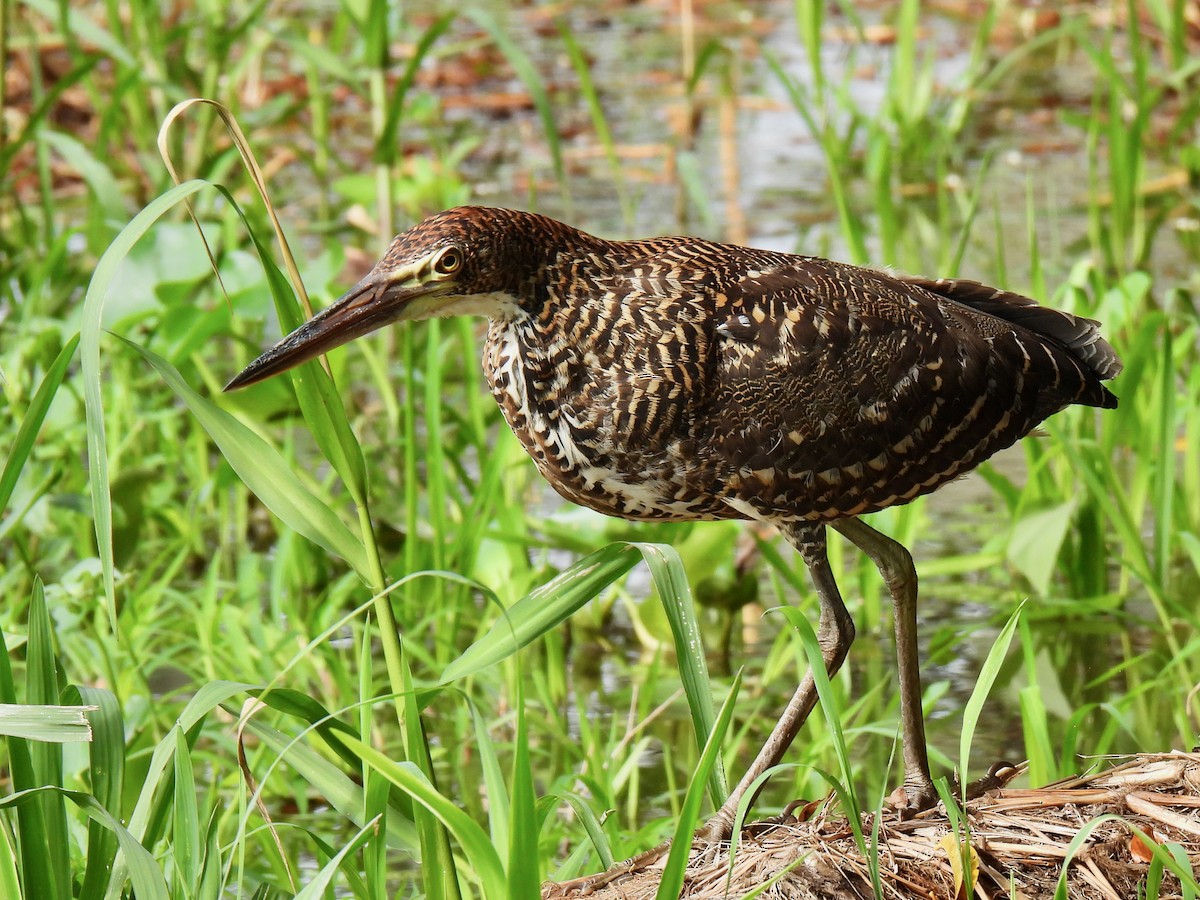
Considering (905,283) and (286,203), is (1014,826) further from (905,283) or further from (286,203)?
(286,203)

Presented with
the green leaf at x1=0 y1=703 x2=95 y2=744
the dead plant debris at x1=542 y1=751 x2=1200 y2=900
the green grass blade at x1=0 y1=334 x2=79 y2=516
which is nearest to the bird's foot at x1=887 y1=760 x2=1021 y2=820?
the dead plant debris at x1=542 y1=751 x2=1200 y2=900

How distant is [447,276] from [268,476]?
62 cm

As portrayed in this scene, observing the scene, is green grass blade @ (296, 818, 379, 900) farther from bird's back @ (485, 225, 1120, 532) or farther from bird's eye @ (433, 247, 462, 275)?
bird's eye @ (433, 247, 462, 275)

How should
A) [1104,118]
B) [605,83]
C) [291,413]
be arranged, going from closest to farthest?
[291,413]
[1104,118]
[605,83]

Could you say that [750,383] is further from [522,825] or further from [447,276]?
[522,825]

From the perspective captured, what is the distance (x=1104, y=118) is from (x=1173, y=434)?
17.4 ft

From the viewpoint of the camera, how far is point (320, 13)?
11.7 m

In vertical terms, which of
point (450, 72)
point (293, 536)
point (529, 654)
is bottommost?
point (529, 654)

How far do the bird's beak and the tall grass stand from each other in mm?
115

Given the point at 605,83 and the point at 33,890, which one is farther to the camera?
the point at 605,83

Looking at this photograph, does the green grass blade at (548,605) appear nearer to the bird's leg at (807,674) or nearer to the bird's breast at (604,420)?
the bird's breast at (604,420)

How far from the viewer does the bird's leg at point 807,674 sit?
3.72 metres

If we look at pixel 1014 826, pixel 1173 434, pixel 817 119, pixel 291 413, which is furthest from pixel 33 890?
pixel 817 119

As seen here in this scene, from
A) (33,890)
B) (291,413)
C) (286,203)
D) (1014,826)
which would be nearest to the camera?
(33,890)
